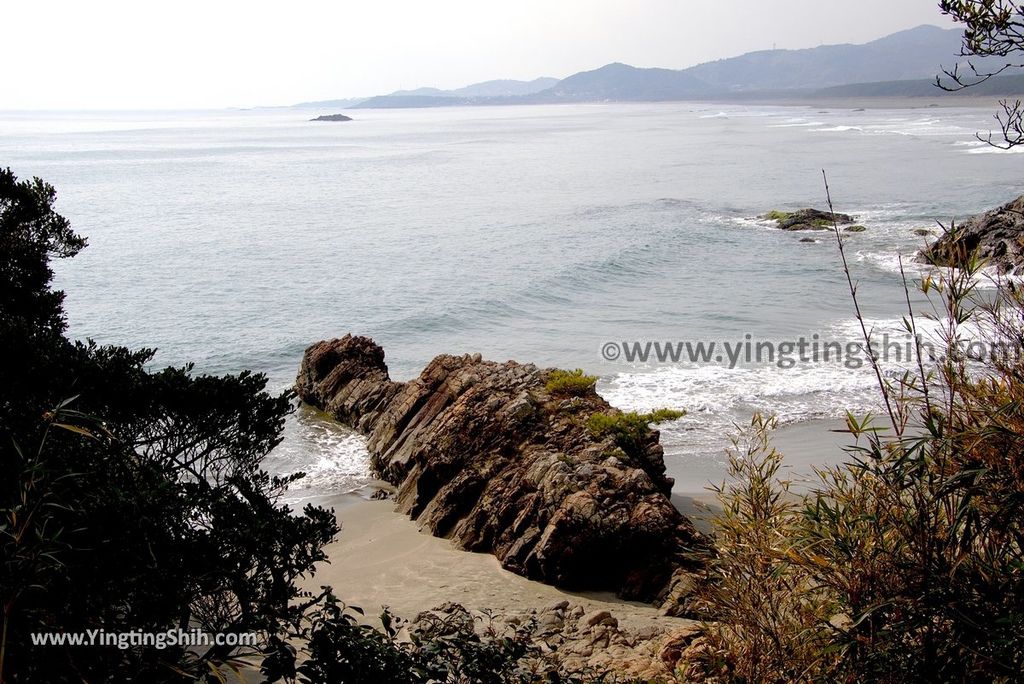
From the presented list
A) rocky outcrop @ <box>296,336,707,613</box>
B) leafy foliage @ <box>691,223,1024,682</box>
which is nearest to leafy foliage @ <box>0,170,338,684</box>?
leafy foliage @ <box>691,223,1024,682</box>

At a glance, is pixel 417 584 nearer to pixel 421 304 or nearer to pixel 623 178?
pixel 421 304

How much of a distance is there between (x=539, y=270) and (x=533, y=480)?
1032 inches

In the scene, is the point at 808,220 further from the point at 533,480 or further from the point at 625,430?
the point at 533,480

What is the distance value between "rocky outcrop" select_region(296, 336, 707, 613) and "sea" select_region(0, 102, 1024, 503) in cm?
229

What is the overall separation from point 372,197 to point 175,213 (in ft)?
49.5

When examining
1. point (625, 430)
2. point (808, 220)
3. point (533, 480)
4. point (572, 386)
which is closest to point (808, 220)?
point (808, 220)

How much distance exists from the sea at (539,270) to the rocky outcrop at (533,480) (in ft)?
7.53

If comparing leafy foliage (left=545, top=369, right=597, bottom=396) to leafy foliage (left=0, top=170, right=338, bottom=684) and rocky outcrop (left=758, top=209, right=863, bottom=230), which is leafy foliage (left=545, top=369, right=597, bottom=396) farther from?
rocky outcrop (left=758, top=209, right=863, bottom=230)

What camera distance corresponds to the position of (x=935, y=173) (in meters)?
65.8

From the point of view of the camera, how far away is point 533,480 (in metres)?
12.9

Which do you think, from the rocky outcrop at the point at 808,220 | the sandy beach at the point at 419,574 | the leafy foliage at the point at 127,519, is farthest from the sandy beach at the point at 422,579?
the rocky outcrop at the point at 808,220

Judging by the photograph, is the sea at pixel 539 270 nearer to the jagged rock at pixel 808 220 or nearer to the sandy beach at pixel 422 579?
the jagged rock at pixel 808 220

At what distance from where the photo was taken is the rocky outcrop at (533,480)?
11.6 metres

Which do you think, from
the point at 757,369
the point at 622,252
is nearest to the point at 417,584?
the point at 757,369
